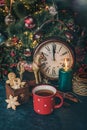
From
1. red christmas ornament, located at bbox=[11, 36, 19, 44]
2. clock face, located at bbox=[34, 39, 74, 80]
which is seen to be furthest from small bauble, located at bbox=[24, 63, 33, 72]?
red christmas ornament, located at bbox=[11, 36, 19, 44]

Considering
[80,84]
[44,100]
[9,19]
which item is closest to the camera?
[44,100]

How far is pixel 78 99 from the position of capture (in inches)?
45.6

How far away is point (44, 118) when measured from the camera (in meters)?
1.03

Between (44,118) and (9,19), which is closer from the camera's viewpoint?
(44,118)

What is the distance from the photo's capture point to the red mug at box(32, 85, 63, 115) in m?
1.02

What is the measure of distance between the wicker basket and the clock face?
6cm

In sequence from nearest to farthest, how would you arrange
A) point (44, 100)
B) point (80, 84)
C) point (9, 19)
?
1. point (44, 100)
2. point (80, 84)
3. point (9, 19)

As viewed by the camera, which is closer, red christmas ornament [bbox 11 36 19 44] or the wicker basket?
the wicker basket

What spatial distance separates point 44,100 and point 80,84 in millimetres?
211

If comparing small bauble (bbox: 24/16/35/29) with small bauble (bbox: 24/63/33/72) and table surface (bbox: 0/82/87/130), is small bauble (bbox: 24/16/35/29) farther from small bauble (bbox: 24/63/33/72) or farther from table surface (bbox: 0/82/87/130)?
table surface (bbox: 0/82/87/130)

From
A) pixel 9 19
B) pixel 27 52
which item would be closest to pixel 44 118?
pixel 27 52

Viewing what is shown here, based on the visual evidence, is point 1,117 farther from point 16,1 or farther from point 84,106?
point 16,1

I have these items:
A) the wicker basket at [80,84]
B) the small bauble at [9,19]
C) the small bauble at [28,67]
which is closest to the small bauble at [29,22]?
the small bauble at [9,19]

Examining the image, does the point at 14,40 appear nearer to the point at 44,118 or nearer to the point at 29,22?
the point at 29,22
